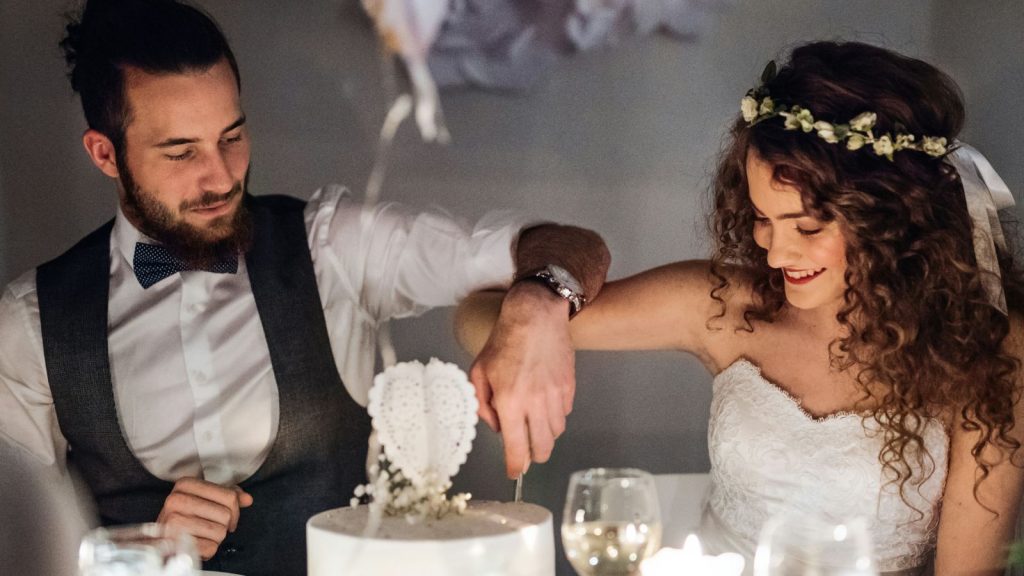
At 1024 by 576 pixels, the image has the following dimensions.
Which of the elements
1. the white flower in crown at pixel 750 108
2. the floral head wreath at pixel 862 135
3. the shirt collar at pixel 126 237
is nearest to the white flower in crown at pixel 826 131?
the floral head wreath at pixel 862 135

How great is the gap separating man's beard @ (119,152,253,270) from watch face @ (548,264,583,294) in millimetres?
643

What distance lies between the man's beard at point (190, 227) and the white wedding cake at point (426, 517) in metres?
0.82

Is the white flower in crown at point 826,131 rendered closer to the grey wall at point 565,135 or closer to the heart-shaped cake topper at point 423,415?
the grey wall at point 565,135

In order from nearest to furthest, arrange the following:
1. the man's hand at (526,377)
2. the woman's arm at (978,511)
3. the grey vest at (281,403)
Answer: the man's hand at (526,377) → the woman's arm at (978,511) → the grey vest at (281,403)

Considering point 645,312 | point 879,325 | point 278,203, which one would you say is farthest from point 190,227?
point 879,325

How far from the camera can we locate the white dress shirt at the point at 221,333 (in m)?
1.86

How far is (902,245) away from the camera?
1.70 metres

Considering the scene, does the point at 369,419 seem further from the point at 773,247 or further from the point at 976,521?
the point at 976,521

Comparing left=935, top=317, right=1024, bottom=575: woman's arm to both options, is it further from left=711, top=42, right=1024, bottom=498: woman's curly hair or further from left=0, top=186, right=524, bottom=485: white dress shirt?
left=0, top=186, right=524, bottom=485: white dress shirt

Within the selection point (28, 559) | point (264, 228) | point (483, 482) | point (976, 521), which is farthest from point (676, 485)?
point (28, 559)

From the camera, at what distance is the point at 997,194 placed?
1692 mm

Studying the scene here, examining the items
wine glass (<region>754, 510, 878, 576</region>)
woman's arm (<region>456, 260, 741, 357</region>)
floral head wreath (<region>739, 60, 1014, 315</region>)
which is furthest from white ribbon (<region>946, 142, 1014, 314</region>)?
wine glass (<region>754, 510, 878, 576</region>)

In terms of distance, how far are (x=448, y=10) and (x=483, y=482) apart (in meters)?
0.99

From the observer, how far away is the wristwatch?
5.21ft
